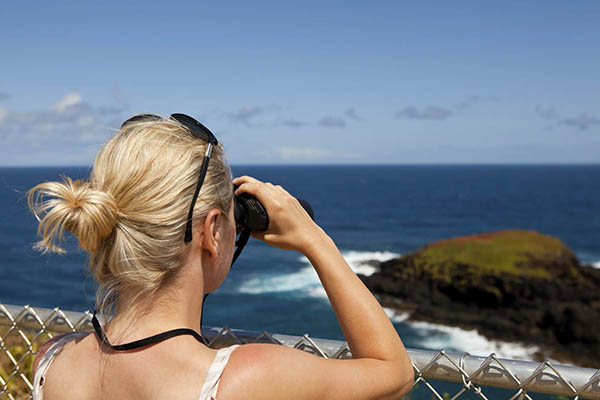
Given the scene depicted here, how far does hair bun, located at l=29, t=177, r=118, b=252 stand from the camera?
1360 millimetres

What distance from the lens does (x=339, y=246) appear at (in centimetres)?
4844

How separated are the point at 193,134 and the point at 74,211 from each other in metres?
0.39

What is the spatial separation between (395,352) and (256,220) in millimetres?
607

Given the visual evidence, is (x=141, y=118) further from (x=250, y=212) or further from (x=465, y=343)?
(x=465, y=343)

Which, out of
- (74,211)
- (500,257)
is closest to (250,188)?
(74,211)

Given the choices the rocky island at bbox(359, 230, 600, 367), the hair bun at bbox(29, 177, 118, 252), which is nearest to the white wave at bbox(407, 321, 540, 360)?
the rocky island at bbox(359, 230, 600, 367)

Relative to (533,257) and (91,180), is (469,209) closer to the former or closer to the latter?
(533,257)

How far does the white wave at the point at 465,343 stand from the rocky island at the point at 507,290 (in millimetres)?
532

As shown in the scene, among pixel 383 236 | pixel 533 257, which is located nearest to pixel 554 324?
pixel 533 257

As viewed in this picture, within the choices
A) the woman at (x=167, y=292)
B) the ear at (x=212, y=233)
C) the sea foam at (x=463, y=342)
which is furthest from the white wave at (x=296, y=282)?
the ear at (x=212, y=233)

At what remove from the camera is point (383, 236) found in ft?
186

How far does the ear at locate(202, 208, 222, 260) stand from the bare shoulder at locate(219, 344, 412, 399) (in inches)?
12.0

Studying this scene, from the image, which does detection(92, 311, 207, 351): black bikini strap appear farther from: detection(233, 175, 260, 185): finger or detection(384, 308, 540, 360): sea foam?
detection(384, 308, 540, 360): sea foam

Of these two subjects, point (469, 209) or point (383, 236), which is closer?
point (383, 236)
